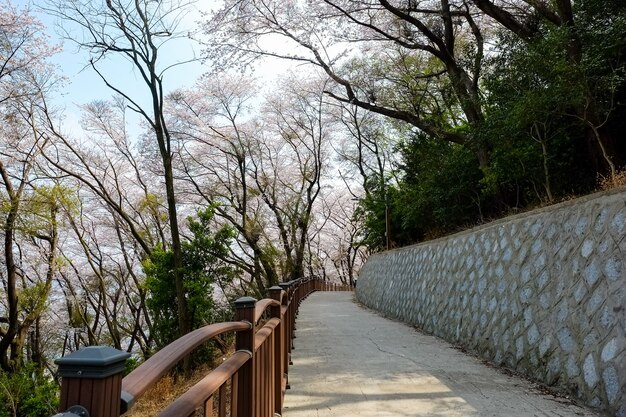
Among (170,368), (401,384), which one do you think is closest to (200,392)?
(170,368)

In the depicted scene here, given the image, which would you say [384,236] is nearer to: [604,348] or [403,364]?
[403,364]

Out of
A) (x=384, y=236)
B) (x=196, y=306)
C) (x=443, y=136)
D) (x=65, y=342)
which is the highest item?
(x=443, y=136)

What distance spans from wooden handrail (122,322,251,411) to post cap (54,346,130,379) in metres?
0.12

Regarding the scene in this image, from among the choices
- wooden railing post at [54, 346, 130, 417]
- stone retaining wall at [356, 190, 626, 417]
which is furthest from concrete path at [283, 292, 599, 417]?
wooden railing post at [54, 346, 130, 417]

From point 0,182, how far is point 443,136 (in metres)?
11.0

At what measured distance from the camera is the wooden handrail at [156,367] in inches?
36.9

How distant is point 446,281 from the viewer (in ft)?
26.0

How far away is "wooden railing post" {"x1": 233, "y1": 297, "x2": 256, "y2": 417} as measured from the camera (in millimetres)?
2107

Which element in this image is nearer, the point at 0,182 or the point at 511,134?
the point at 511,134

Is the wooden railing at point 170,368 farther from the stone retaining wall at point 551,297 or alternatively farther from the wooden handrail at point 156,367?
the stone retaining wall at point 551,297

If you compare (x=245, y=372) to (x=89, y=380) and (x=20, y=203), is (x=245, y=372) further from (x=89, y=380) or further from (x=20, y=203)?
(x=20, y=203)

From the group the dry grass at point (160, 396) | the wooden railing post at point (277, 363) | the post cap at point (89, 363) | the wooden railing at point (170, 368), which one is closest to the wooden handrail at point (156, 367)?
the wooden railing at point (170, 368)

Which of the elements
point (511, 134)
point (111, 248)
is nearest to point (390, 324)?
point (511, 134)

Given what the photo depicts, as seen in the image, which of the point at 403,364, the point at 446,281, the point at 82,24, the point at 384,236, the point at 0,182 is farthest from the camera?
the point at 384,236
